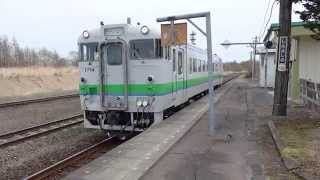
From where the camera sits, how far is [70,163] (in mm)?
10445

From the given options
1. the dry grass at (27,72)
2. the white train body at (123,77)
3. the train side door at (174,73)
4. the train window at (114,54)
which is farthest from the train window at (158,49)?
the dry grass at (27,72)

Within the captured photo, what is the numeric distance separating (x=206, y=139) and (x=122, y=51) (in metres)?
3.70

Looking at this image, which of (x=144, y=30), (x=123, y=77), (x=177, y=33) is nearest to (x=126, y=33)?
(x=144, y=30)

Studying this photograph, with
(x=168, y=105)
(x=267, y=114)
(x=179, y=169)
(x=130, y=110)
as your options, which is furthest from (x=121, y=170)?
(x=267, y=114)

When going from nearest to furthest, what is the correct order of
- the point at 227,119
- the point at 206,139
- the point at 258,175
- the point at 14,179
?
1. the point at 258,175
2. the point at 14,179
3. the point at 206,139
4. the point at 227,119

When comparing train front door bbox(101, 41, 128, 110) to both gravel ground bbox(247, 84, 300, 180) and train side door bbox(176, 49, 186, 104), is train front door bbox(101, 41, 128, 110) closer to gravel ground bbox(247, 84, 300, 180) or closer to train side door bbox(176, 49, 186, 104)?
train side door bbox(176, 49, 186, 104)

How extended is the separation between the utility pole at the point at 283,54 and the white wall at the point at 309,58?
3932 millimetres

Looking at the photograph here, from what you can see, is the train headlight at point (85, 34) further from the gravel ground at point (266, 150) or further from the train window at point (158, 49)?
the gravel ground at point (266, 150)

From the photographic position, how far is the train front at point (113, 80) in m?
13.0

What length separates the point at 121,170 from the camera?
809 cm

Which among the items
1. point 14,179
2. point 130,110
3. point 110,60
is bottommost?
point 14,179

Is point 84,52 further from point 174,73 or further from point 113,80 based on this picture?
point 174,73

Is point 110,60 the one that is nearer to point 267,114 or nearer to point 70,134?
point 70,134

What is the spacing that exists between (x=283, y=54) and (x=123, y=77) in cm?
530
